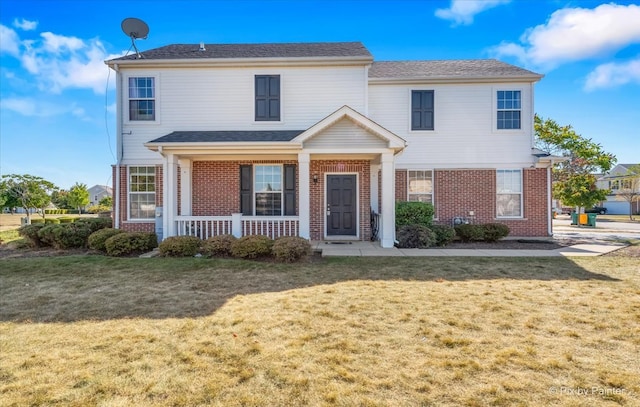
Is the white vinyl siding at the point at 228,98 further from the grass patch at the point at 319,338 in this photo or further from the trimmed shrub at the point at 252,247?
the grass patch at the point at 319,338

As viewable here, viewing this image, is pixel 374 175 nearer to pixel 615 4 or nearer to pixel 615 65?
pixel 615 4

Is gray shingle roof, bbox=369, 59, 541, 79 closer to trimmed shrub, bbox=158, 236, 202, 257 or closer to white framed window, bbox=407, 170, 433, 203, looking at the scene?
white framed window, bbox=407, 170, 433, 203

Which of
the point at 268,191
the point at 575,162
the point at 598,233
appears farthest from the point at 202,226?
the point at 575,162

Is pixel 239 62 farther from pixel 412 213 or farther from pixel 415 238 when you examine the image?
pixel 415 238

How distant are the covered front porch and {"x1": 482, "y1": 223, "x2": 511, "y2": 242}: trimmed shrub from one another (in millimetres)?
3902

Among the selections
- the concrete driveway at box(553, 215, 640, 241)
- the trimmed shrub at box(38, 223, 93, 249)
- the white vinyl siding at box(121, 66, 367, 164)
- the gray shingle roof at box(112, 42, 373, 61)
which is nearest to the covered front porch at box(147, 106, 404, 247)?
the white vinyl siding at box(121, 66, 367, 164)

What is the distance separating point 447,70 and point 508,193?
5585mm

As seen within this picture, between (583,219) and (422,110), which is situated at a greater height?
(422,110)

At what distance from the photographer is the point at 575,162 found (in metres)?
25.5

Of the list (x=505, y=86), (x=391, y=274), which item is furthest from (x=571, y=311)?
(x=505, y=86)

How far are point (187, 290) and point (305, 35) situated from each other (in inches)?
495

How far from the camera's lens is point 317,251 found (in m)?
9.66

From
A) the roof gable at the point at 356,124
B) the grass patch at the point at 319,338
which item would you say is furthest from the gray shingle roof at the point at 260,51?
the grass patch at the point at 319,338

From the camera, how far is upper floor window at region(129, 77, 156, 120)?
38.5ft
